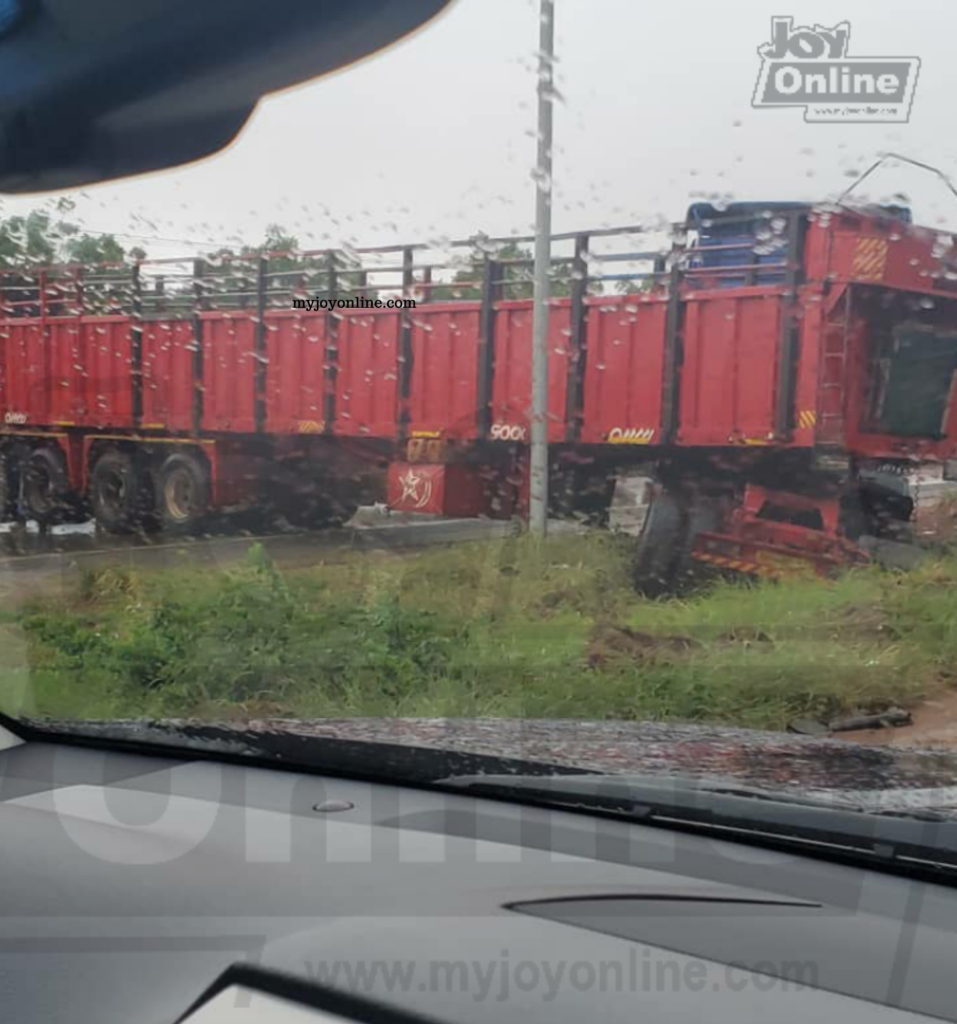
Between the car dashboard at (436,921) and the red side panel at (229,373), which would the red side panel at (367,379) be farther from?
the car dashboard at (436,921)

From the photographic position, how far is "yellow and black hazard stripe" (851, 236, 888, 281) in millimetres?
4898

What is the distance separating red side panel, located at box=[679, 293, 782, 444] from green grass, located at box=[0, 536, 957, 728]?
99 cm

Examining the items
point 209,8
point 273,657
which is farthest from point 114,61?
point 273,657

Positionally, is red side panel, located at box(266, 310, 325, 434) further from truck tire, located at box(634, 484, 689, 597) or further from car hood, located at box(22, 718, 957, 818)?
car hood, located at box(22, 718, 957, 818)

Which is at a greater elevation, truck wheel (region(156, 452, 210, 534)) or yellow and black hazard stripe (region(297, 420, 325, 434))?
yellow and black hazard stripe (region(297, 420, 325, 434))

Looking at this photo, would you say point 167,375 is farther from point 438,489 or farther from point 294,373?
point 438,489

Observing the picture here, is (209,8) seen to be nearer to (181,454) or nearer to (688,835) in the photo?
(688,835)

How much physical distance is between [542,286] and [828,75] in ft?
7.18

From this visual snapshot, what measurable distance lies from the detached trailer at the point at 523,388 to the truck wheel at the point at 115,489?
2cm

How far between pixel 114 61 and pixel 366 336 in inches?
106

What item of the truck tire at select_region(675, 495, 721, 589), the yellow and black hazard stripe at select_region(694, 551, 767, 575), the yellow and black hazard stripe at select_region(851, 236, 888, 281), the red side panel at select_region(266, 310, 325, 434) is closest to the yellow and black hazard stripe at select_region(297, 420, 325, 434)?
the red side panel at select_region(266, 310, 325, 434)

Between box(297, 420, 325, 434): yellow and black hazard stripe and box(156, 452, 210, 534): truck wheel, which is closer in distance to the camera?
box(156, 452, 210, 534): truck wheel

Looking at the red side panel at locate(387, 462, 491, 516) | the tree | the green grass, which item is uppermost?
the tree

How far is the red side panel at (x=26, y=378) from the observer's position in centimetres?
750
